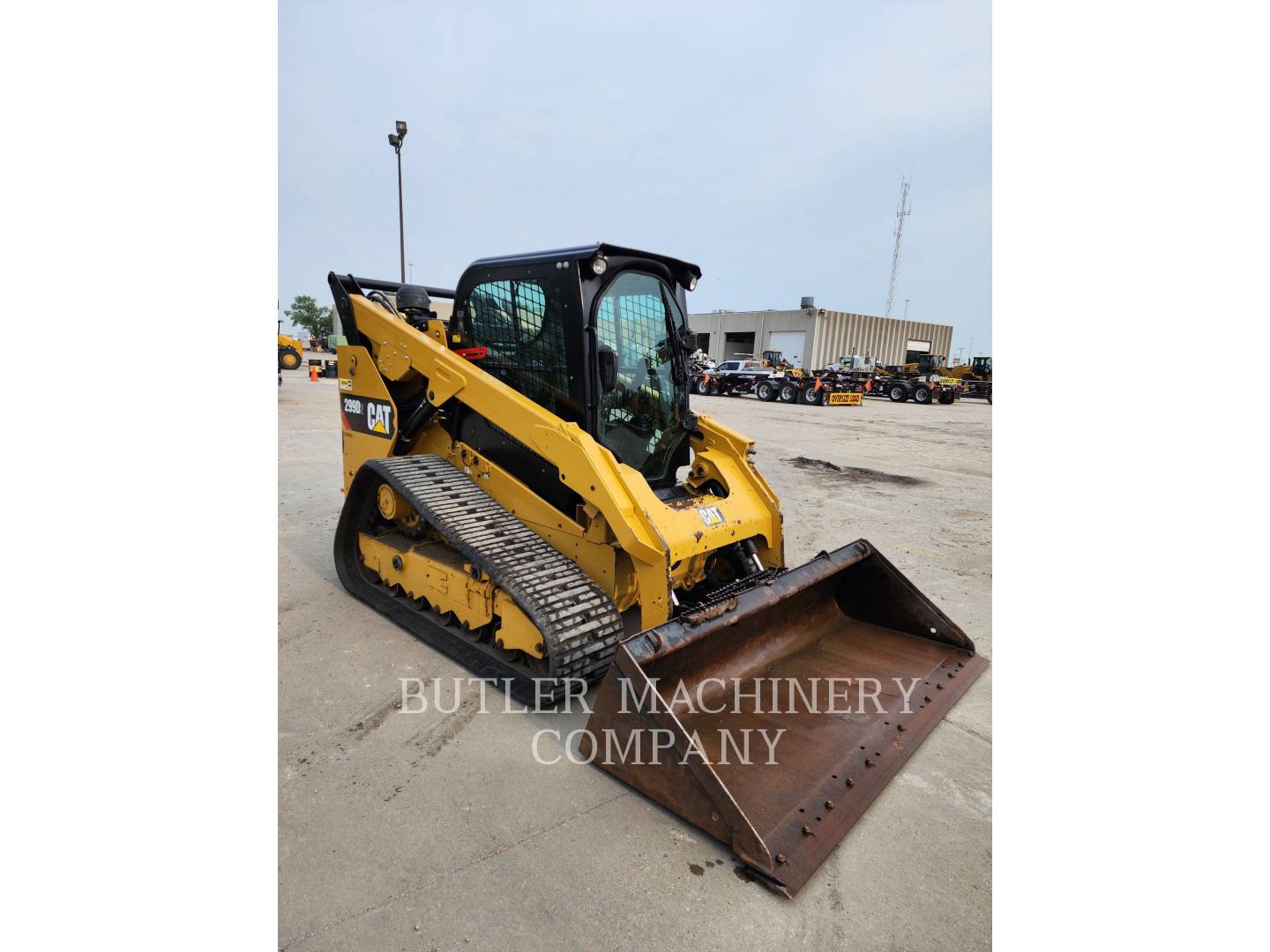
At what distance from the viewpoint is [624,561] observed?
131 inches

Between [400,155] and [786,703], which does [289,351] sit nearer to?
[400,155]

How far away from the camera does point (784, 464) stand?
10094mm

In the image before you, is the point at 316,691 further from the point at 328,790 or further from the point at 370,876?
the point at 370,876

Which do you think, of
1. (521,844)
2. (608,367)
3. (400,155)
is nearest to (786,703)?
(521,844)

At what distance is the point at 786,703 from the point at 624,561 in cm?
104

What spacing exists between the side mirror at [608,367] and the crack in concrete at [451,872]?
2001mm

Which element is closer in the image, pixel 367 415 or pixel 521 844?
pixel 521 844

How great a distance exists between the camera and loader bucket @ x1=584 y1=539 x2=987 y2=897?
2.27 metres

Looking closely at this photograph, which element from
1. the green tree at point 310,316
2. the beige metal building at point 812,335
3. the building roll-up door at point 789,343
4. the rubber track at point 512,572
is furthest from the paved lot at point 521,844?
the green tree at point 310,316

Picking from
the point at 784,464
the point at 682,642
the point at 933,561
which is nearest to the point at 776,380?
the point at 784,464

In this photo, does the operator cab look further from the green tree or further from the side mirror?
Result: the green tree

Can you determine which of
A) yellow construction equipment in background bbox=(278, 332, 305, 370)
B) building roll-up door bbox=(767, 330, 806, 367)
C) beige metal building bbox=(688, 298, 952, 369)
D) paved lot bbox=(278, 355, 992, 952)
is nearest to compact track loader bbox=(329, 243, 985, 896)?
paved lot bbox=(278, 355, 992, 952)

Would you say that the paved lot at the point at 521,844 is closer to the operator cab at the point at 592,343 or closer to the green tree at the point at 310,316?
the operator cab at the point at 592,343

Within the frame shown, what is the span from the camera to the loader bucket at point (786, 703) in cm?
227
